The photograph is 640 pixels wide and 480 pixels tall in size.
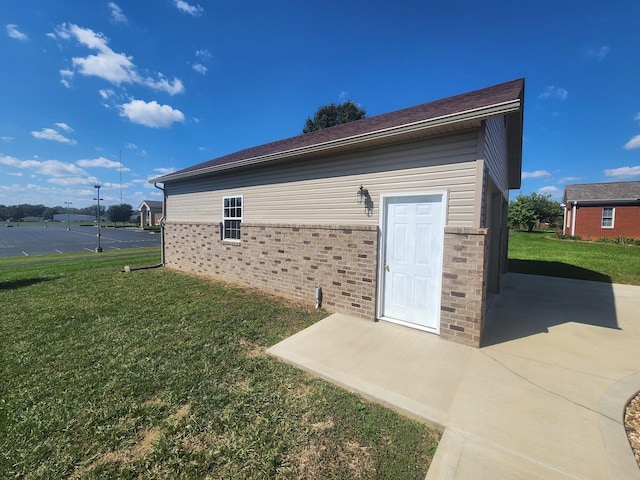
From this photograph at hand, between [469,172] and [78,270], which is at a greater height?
[469,172]

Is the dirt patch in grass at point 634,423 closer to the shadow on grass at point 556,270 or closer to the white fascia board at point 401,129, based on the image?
the white fascia board at point 401,129

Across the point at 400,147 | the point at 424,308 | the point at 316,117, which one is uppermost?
the point at 316,117

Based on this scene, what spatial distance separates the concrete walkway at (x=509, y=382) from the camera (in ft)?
7.20

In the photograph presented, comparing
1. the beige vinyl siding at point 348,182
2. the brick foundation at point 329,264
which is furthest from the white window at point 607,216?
the beige vinyl siding at point 348,182

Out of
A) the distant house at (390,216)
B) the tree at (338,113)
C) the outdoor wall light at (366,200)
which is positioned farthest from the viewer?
the tree at (338,113)

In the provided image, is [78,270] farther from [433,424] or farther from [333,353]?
[433,424]

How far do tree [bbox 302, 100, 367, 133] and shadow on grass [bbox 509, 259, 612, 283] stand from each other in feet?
65.4

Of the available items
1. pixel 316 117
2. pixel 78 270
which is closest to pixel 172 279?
pixel 78 270

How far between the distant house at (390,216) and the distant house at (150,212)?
171 ft

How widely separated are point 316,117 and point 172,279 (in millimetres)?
23946

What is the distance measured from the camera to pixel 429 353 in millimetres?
3934

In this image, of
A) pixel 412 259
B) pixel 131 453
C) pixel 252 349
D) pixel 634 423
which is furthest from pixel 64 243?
pixel 634 423

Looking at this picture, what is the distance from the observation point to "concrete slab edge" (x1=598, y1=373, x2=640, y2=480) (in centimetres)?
209

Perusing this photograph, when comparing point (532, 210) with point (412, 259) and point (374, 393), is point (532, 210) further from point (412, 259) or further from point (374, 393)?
point (374, 393)
